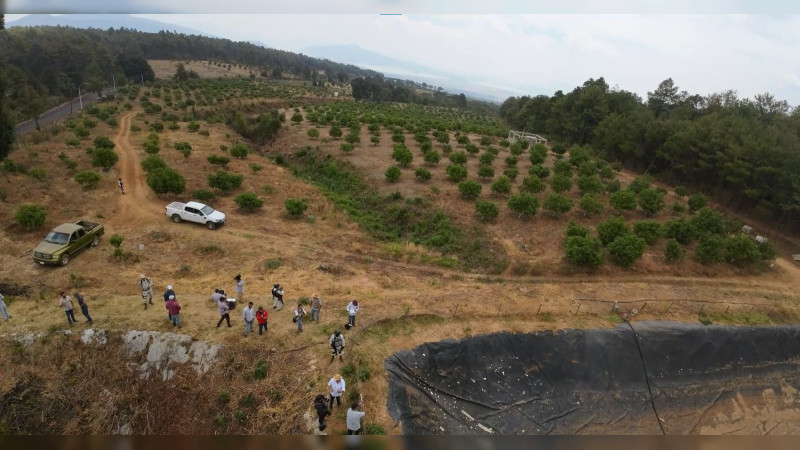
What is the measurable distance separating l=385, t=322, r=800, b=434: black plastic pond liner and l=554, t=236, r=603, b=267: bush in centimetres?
483

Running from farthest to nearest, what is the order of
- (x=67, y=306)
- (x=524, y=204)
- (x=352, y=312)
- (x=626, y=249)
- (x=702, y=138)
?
(x=702, y=138)
(x=524, y=204)
(x=626, y=249)
(x=352, y=312)
(x=67, y=306)

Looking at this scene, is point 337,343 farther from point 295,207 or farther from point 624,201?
point 624,201

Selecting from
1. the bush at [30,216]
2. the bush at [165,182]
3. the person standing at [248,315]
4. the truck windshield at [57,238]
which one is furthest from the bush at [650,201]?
the bush at [30,216]

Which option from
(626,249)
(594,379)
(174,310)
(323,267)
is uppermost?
(626,249)

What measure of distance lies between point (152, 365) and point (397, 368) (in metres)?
Result: 8.69

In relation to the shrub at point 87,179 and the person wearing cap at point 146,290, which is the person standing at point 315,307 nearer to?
the person wearing cap at point 146,290

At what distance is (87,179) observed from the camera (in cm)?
2670

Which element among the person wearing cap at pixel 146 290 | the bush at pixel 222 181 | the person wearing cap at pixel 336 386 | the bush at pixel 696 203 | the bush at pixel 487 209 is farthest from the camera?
the bush at pixel 696 203

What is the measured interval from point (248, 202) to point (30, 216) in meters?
10.9

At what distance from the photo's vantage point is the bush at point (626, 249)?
2292cm

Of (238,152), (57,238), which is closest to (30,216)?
(57,238)

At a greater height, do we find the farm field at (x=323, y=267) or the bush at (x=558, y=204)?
the bush at (x=558, y=204)

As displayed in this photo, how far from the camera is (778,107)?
52.7 meters

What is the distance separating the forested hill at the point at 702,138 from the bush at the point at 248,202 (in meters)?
38.8
